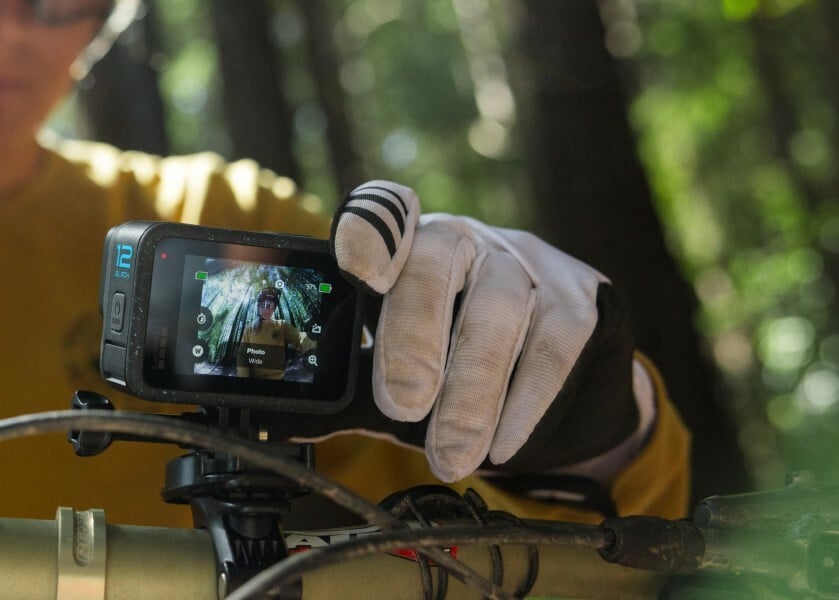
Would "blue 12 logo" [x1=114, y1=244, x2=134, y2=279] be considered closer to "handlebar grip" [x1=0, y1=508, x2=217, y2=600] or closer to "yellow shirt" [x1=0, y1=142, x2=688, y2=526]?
"handlebar grip" [x1=0, y1=508, x2=217, y2=600]

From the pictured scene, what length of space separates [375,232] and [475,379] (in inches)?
7.5

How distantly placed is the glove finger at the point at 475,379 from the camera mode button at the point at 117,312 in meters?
0.35

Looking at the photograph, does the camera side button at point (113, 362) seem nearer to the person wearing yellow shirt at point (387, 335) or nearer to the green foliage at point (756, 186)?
the person wearing yellow shirt at point (387, 335)

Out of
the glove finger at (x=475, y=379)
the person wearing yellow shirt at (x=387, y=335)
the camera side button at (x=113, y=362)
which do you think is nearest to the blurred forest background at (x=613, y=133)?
the person wearing yellow shirt at (x=387, y=335)

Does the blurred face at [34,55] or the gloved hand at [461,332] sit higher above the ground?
the blurred face at [34,55]

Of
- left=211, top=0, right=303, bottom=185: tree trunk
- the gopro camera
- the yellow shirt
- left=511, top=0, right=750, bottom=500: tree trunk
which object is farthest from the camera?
left=211, top=0, right=303, bottom=185: tree trunk

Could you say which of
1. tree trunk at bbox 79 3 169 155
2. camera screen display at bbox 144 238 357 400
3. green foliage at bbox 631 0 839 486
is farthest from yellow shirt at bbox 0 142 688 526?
green foliage at bbox 631 0 839 486

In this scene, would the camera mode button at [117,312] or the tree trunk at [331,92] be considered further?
the tree trunk at [331,92]

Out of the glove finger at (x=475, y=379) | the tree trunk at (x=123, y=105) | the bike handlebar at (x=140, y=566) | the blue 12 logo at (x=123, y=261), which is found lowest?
the bike handlebar at (x=140, y=566)

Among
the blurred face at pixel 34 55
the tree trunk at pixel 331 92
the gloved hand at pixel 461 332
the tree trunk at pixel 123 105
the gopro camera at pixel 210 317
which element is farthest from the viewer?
the tree trunk at pixel 331 92

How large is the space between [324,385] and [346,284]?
105 mm

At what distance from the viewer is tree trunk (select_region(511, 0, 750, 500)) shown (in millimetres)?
2797

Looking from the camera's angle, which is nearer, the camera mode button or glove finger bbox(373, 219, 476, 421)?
the camera mode button

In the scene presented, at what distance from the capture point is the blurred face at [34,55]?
7.27ft
